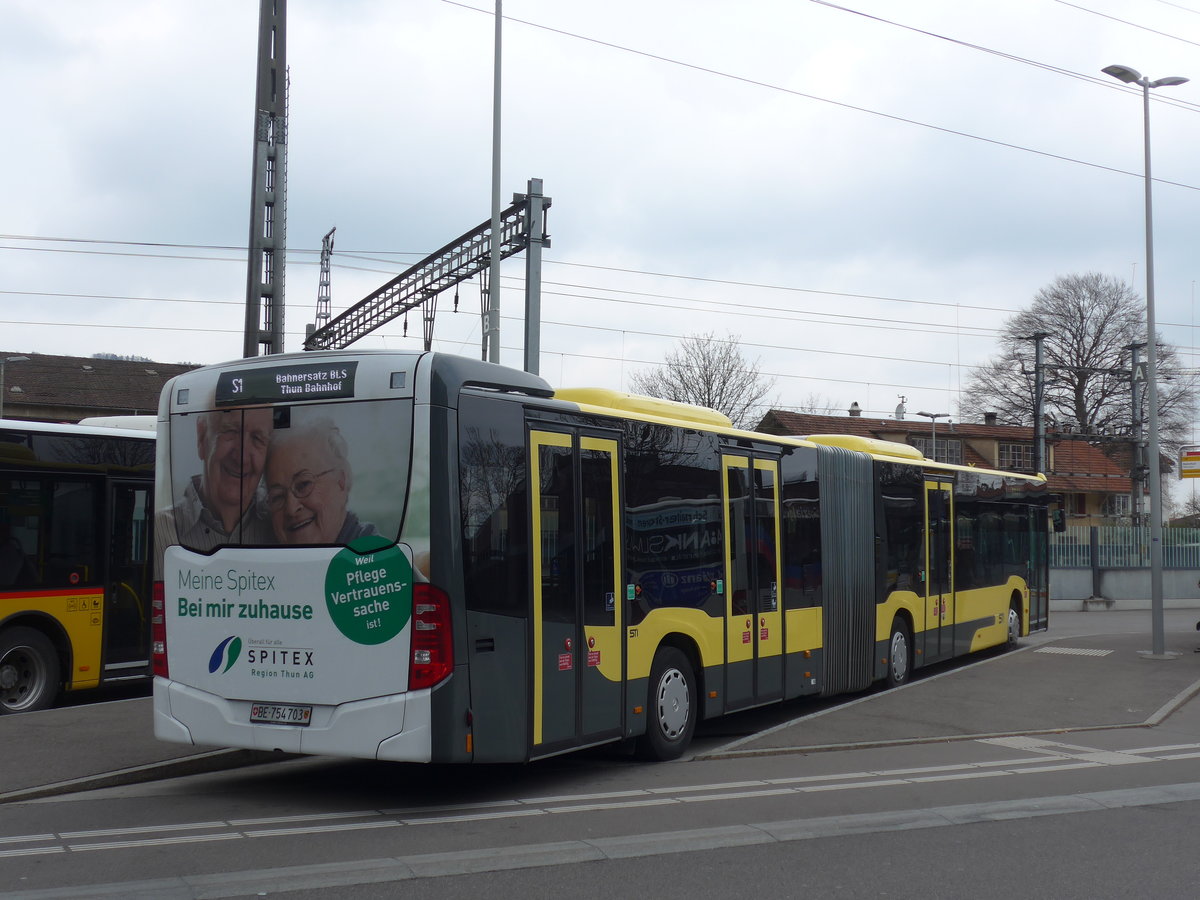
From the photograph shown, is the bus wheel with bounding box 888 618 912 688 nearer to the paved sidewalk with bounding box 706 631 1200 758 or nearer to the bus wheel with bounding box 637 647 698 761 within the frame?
the paved sidewalk with bounding box 706 631 1200 758

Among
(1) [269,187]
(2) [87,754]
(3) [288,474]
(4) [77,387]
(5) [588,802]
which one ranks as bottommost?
(5) [588,802]

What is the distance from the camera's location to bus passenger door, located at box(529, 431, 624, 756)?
8648 mm

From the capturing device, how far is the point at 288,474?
8312 millimetres

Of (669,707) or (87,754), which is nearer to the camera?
(87,754)

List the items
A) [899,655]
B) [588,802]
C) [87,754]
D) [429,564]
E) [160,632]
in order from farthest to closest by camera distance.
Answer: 1. [899,655]
2. [87,754]
3. [160,632]
4. [588,802]
5. [429,564]

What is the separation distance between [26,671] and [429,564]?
6.44m

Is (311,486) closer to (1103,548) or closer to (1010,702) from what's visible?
(1010,702)

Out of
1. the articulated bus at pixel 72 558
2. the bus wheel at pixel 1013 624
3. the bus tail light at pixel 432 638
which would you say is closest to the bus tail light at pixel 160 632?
the bus tail light at pixel 432 638

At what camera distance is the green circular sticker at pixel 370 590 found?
307 inches

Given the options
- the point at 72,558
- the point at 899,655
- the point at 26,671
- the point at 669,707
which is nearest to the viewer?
the point at 669,707

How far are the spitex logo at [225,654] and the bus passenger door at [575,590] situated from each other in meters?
2.05

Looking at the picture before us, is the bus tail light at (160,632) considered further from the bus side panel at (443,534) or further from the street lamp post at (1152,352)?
the street lamp post at (1152,352)

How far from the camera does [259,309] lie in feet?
61.8

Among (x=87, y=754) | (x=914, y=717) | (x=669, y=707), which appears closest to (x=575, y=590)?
(x=669, y=707)
